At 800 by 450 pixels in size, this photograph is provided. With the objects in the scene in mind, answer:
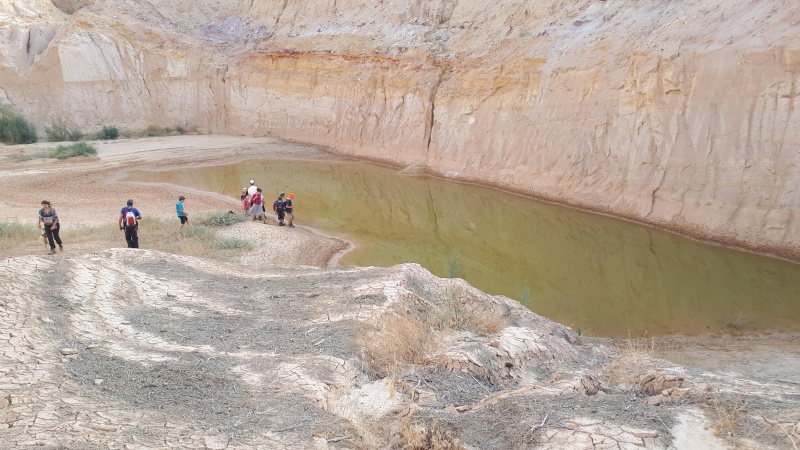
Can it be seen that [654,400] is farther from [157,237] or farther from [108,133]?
[108,133]

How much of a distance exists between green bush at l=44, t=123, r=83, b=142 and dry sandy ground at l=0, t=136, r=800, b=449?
21613mm

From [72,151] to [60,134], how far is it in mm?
4563

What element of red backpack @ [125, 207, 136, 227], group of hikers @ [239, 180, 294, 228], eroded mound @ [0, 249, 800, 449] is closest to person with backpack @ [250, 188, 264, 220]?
group of hikers @ [239, 180, 294, 228]

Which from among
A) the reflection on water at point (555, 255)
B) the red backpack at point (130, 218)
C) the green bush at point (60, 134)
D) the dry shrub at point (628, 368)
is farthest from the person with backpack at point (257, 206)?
the green bush at point (60, 134)

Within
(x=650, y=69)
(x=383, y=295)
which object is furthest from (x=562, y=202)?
(x=383, y=295)

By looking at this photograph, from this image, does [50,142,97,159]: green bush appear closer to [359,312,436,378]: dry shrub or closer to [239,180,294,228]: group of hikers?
[239,180,294,228]: group of hikers

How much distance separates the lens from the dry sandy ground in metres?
4.15

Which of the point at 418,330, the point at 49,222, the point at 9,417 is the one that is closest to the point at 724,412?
the point at 418,330

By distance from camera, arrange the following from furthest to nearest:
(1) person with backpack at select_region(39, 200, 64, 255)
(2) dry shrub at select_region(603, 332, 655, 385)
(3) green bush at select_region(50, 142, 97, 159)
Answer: (3) green bush at select_region(50, 142, 97, 159) → (1) person with backpack at select_region(39, 200, 64, 255) → (2) dry shrub at select_region(603, 332, 655, 385)

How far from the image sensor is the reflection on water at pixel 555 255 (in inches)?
429

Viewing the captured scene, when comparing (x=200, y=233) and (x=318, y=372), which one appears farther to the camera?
(x=200, y=233)

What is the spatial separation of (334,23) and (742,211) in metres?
19.6

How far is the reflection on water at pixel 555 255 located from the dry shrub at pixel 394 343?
16.1 ft

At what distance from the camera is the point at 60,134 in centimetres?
2669
